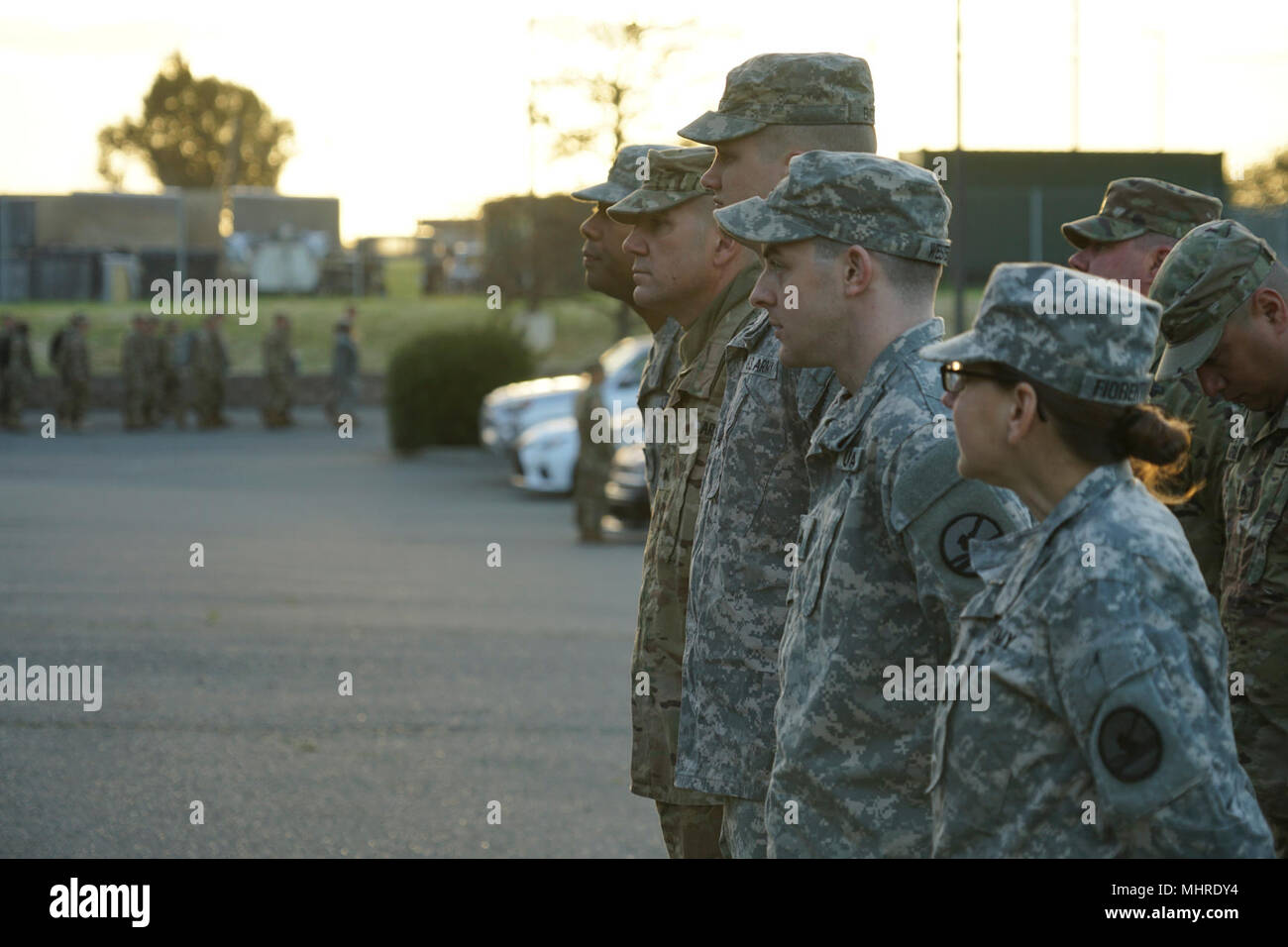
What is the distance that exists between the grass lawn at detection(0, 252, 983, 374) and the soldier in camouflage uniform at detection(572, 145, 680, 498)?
39.2 metres

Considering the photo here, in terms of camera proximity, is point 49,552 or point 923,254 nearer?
point 923,254

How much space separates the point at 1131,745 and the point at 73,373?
35.2 metres

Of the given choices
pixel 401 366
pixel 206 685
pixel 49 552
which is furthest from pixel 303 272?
pixel 206 685

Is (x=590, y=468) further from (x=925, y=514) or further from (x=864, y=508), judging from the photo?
(x=925, y=514)

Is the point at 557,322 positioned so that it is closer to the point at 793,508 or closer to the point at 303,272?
A: the point at 303,272

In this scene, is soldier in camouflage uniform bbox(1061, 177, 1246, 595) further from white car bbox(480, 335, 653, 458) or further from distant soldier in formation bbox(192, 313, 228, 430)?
distant soldier in formation bbox(192, 313, 228, 430)

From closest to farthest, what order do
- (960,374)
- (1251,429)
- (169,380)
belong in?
(960,374), (1251,429), (169,380)

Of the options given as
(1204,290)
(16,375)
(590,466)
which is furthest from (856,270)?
(16,375)

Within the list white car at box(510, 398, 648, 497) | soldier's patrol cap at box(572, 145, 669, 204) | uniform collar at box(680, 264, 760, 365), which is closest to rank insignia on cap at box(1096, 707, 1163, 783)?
uniform collar at box(680, 264, 760, 365)

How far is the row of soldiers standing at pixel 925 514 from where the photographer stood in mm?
2547

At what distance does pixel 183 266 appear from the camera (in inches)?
2429

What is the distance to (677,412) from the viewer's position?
15.3ft
